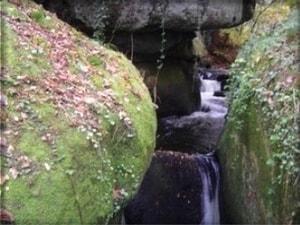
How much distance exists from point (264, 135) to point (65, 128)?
8.81ft

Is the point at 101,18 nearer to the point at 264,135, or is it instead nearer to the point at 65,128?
the point at 264,135

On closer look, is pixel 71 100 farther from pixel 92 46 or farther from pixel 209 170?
pixel 209 170

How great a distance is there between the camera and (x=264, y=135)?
5.37m

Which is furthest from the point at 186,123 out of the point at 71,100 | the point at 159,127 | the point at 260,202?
the point at 71,100

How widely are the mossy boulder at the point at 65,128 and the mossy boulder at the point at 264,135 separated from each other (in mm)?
1404

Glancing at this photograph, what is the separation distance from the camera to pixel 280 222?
4910mm

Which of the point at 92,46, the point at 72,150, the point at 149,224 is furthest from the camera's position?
the point at 149,224

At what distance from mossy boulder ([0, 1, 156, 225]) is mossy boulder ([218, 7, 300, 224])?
1404 millimetres

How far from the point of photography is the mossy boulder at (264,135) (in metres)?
4.64

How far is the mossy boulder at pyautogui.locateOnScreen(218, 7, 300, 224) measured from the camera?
464 cm

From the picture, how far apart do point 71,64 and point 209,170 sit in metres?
3.53

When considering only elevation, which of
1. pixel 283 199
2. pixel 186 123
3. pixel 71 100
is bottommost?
pixel 186 123

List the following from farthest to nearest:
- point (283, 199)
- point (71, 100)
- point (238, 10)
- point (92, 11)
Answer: point (238, 10)
point (92, 11)
point (283, 199)
point (71, 100)

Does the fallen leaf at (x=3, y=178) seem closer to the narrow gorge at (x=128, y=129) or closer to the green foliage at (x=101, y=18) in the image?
the narrow gorge at (x=128, y=129)
